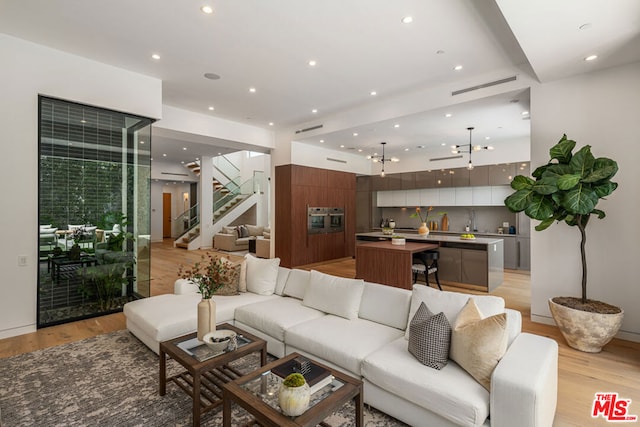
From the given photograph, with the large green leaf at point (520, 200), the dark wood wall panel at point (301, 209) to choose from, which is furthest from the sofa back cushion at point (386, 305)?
the dark wood wall panel at point (301, 209)

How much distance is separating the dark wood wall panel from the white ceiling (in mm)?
2767

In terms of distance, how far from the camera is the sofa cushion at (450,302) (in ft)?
7.81

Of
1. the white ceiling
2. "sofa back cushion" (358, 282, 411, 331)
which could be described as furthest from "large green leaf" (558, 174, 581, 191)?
"sofa back cushion" (358, 282, 411, 331)

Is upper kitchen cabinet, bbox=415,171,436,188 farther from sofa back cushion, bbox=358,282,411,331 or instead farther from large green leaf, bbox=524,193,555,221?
sofa back cushion, bbox=358,282,411,331

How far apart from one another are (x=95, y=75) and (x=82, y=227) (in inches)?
82.0

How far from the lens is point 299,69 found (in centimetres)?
448

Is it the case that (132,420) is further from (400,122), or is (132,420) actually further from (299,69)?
(400,122)

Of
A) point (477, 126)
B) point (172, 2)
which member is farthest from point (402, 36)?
point (477, 126)

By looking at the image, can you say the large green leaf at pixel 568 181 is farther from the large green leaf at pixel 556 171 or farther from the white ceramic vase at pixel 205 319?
the white ceramic vase at pixel 205 319

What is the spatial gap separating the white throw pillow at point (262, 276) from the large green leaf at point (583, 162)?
354 centimetres

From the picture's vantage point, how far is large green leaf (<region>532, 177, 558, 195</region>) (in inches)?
132

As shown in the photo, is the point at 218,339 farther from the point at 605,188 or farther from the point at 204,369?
the point at 605,188

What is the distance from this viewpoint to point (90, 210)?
432 centimetres

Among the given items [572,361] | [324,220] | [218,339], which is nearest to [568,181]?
[572,361]
